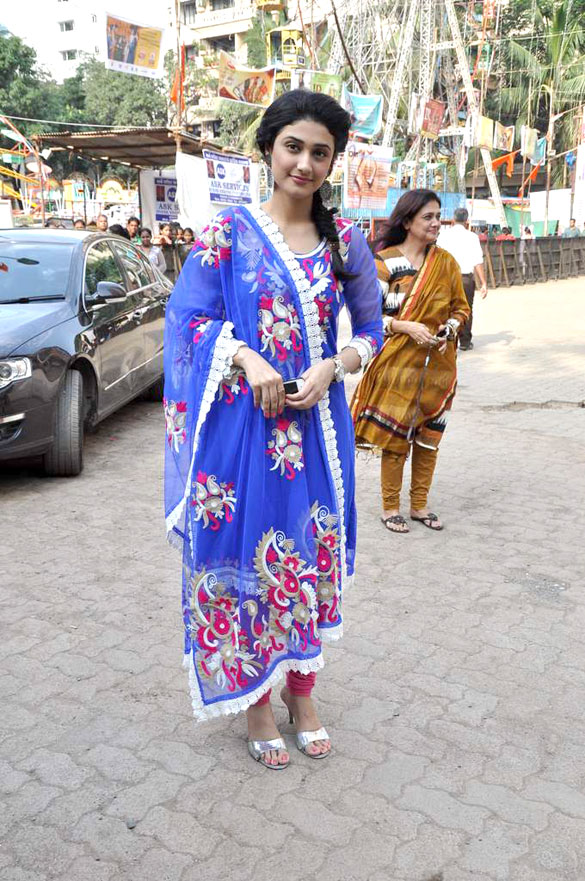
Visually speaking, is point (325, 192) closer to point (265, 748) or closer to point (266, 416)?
point (266, 416)

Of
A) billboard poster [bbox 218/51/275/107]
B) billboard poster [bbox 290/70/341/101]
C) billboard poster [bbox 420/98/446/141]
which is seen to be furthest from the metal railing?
billboard poster [bbox 218/51/275/107]

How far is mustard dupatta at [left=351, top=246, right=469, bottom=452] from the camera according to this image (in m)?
4.15

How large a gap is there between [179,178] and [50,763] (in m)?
11.8

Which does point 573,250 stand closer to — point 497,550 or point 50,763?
point 497,550

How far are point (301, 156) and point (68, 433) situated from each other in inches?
131

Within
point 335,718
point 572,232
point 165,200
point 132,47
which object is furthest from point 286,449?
point 572,232

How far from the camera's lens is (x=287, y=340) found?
2129mm

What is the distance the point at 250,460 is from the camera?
2.11 meters

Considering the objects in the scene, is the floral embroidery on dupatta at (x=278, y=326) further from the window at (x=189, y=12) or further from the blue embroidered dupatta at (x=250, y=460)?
the window at (x=189, y=12)

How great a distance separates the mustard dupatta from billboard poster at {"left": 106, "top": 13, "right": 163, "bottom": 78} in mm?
12412

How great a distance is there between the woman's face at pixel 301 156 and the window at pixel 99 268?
12.2 feet

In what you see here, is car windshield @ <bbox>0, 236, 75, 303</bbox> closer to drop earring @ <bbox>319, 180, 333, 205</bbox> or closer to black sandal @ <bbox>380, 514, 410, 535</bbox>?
black sandal @ <bbox>380, 514, 410, 535</bbox>

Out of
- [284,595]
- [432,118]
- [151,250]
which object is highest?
[432,118]

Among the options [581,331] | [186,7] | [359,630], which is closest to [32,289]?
[359,630]
